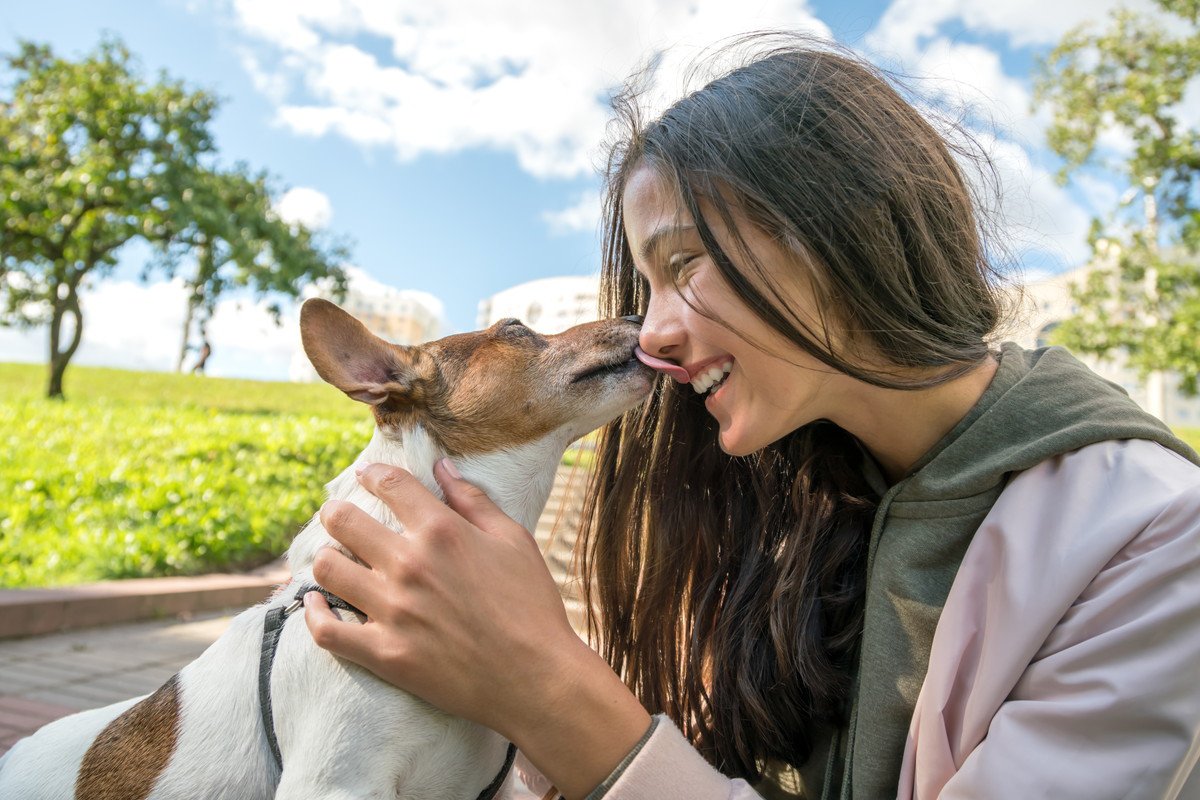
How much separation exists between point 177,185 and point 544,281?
16827 millimetres

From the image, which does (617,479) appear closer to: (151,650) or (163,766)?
(163,766)

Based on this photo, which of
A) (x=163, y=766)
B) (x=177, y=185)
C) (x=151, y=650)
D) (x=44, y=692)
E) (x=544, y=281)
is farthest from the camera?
(x=177, y=185)

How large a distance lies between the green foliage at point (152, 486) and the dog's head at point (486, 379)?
17.2ft

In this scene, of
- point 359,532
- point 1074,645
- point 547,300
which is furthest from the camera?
point 547,300

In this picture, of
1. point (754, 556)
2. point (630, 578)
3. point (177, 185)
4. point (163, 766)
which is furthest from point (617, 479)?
point (177, 185)

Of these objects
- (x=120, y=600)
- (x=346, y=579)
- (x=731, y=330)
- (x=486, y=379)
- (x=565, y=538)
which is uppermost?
(x=731, y=330)

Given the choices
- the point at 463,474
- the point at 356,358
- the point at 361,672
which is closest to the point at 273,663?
the point at 361,672

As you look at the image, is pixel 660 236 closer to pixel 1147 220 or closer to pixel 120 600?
pixel 120 600

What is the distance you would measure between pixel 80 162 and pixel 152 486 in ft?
45.8

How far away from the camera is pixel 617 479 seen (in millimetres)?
2527

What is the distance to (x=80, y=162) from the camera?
1834 centimetres

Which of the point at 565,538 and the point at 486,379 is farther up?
the point at 486,379

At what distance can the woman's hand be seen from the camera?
5.12 ft

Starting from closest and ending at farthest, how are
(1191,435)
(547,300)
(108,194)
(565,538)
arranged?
(547,300), (565,538), (1191,435), (108,194)
